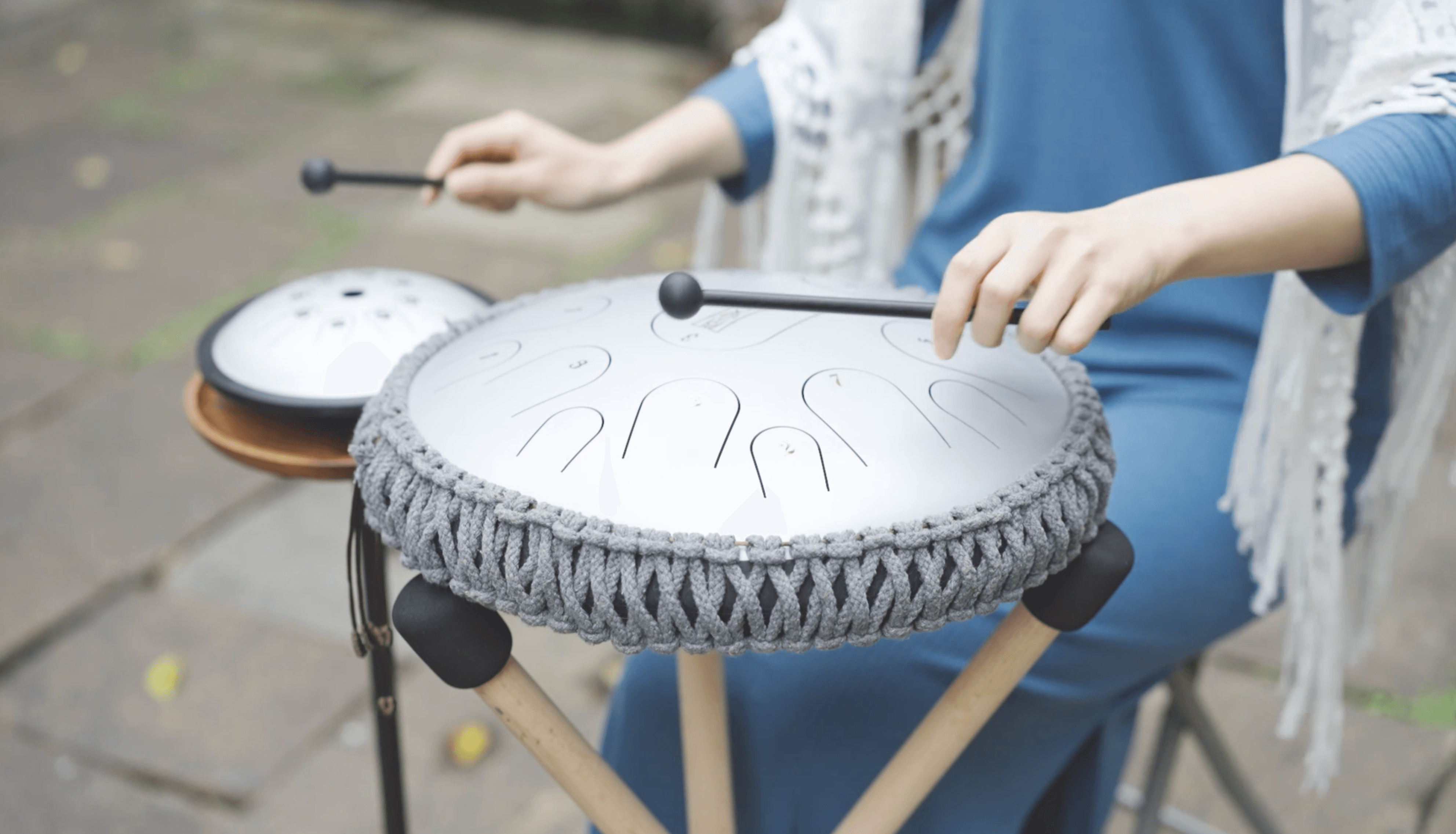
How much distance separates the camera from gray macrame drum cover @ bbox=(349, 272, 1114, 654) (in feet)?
1.83

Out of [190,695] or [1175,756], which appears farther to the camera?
[190,695]

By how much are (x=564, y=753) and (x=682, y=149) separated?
51 cm

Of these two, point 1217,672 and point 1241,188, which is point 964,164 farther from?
point 1217,672

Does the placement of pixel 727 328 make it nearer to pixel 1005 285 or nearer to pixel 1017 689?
pixel 1005 285

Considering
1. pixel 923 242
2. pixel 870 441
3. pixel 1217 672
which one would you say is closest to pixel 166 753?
pixel 923 242

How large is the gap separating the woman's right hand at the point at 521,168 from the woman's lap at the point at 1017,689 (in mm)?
363

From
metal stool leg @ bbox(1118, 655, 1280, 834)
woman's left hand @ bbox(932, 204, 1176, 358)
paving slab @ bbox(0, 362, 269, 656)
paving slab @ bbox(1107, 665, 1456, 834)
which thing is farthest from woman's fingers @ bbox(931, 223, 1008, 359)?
paving slab @ bbox(0, 362, 269, 656)

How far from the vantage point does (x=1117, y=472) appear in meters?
0.83

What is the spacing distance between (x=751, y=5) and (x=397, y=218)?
115 centimetres

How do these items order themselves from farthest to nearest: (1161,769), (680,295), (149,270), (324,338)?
(149,270)
(1161,769)
(324,338)
(680,295)

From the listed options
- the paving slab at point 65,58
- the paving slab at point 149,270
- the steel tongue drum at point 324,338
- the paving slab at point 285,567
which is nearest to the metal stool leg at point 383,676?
the steel tongue drum at point 324,338

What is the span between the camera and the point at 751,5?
3.25 meters

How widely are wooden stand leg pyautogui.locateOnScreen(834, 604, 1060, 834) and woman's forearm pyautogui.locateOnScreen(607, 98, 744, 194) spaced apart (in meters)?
0.48

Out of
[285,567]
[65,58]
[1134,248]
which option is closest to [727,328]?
[1134,248]
